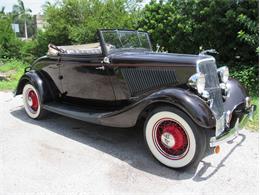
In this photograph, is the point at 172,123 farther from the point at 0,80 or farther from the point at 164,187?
the point at 0,80

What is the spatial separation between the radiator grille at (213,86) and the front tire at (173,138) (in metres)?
0.50

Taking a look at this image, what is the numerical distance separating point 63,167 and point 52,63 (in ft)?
6.93

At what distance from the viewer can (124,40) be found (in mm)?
4316

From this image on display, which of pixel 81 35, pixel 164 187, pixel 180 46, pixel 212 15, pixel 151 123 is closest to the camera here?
pixel 164 187

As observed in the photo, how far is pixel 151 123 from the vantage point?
10.7 feet

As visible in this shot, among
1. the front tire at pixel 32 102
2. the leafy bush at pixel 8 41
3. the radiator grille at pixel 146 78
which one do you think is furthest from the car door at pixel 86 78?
the leafy bush at pixel 8 41

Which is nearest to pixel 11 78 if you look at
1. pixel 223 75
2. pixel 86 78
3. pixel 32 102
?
pixel 32 102

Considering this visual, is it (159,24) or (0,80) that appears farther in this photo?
(0,80)

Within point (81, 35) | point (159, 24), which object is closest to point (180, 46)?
point (159, 24)

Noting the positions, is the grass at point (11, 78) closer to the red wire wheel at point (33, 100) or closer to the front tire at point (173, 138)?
the red wire wheel at point (33, 100)

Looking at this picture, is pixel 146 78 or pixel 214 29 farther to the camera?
pixel 214 29

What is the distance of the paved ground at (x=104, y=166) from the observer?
287 centimetres

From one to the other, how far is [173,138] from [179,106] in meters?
0.40

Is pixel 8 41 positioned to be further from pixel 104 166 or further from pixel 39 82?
pixel 104 166
